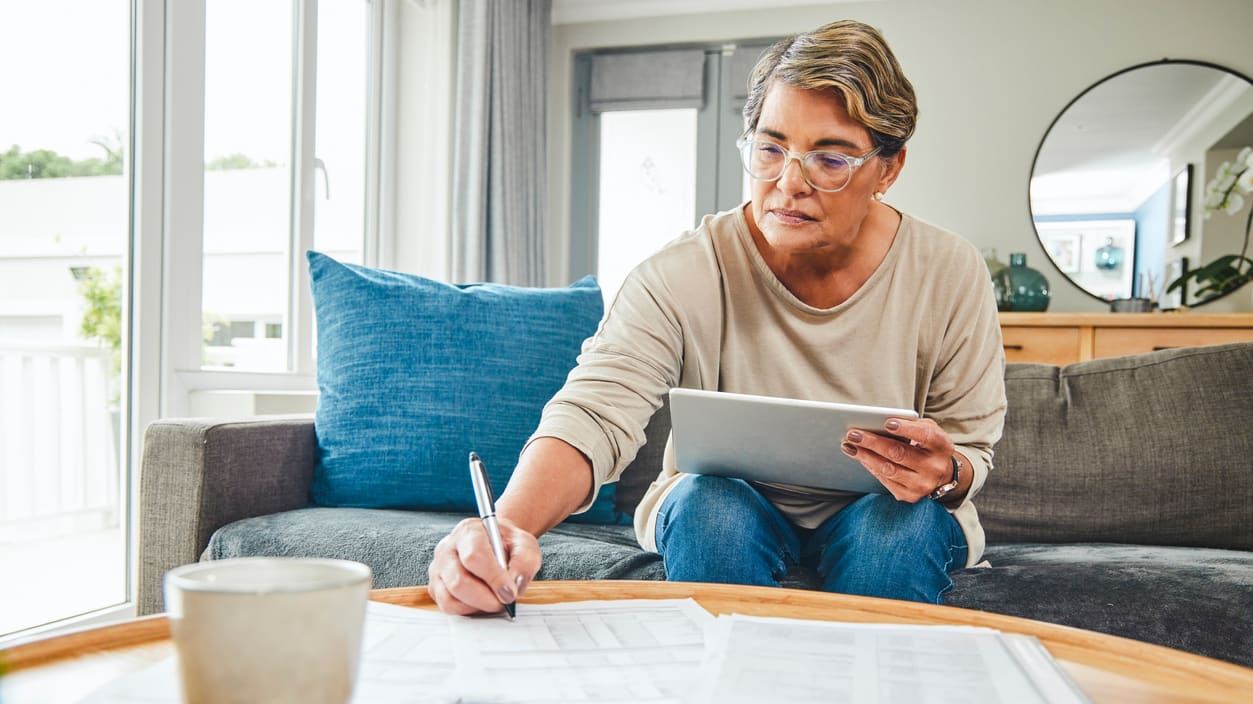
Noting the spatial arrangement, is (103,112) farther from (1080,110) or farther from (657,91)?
(1080,110)

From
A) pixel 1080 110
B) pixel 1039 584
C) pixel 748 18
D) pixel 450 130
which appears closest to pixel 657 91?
pixel 748 18

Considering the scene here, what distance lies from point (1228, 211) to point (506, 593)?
12.6 ft

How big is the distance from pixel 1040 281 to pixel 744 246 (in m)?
2.65

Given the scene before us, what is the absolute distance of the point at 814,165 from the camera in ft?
3.95

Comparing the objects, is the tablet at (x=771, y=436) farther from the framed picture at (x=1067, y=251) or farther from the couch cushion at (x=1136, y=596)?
the framed picture at (x=1067, y=251)

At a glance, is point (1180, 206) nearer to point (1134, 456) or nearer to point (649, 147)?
point (649, 147)

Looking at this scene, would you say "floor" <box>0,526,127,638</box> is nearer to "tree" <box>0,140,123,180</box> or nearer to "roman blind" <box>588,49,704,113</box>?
"tree" <box>0,140,123,180</box>

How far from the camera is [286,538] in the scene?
1451 millimetres

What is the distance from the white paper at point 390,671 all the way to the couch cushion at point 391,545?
2.19ft

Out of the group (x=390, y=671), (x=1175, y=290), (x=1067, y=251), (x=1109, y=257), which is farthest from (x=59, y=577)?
(x=1175, y=290)

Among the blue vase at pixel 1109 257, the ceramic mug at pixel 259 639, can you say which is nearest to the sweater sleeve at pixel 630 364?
the ceramic mug at pixel 259 639

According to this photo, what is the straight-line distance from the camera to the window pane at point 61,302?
1908 mm

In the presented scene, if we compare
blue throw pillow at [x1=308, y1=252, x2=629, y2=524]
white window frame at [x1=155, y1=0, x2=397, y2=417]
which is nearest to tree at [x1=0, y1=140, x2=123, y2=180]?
white window frame at [x1=155, y1=0, x2=397, y2=417]

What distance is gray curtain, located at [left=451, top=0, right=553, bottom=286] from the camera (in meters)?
3.41
